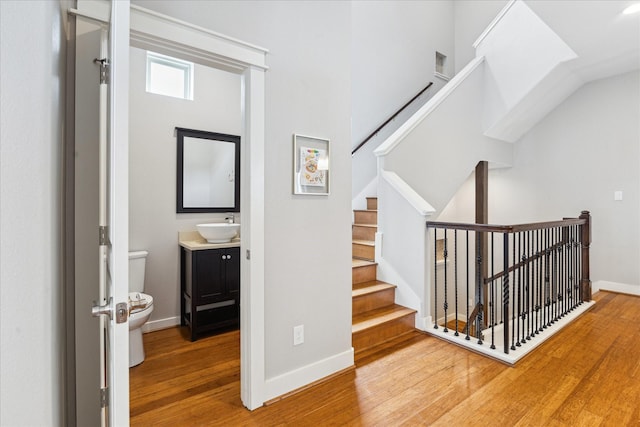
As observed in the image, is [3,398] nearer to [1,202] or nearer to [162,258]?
[1,202]

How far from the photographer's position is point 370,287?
124 inches

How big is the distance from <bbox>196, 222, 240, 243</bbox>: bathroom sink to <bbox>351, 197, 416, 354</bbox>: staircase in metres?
1.24

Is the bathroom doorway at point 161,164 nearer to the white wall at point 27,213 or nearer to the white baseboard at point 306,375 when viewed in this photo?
the white baseboard at point 306,375

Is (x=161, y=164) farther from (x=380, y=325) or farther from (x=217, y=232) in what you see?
(x=380, y=325)

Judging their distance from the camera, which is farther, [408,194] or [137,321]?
[408,194]

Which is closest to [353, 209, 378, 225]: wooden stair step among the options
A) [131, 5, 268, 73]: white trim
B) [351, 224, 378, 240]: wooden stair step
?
[351, 224, 378, 240]: wooden stair step

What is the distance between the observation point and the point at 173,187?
3.25 meters

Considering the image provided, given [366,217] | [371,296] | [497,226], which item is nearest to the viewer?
[497,226]

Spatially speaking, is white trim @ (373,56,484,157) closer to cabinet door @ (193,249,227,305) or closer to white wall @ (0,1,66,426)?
cabinet door @ (193,249,227,305)

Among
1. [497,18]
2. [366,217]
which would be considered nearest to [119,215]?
[366,217]

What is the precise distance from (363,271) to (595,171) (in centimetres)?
373

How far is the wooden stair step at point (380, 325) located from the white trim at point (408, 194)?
3.06ft

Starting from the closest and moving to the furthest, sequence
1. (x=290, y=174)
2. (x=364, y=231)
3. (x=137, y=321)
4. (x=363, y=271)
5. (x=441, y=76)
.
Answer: (x=290, y=174) < (x=137, y=321) < (x=363, y=271) < (x=364, y=231) < (x=441, y=76)

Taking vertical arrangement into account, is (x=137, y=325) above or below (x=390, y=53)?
below
